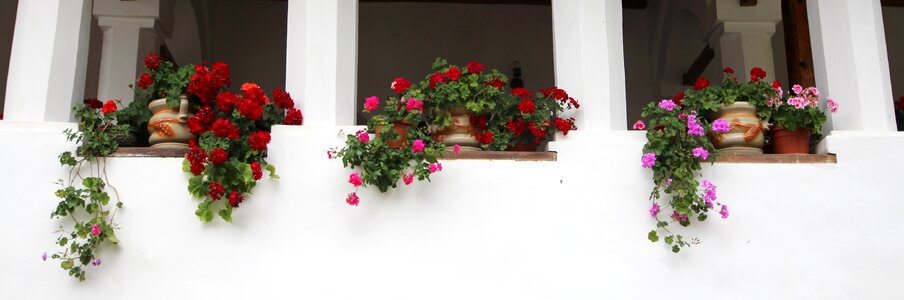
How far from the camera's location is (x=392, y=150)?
3.05 metres

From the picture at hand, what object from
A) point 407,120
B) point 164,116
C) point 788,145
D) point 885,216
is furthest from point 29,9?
point 885,216

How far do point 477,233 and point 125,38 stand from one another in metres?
3.29

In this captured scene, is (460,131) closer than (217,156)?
No

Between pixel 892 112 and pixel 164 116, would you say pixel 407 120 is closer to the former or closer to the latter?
pixel 164 116

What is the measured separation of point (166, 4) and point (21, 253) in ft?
9.43

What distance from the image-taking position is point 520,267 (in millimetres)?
3148

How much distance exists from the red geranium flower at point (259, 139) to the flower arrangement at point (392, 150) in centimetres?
25

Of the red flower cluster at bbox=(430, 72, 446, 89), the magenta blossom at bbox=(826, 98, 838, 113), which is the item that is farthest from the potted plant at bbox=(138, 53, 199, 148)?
the magenta blossom at bbox=(826, 98, 838, 113)

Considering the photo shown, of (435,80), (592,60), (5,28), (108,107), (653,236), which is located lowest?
(653,236)

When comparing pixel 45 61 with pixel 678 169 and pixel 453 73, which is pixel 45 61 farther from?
pixel 678 169

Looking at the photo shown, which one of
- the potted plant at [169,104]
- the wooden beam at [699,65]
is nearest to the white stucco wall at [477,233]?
the potted plant at [169,104]

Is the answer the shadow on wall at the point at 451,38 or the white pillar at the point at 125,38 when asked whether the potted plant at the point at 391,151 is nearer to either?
the white pillar at the point at 125,38

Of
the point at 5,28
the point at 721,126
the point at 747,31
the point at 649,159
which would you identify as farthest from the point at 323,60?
the point at 5,28

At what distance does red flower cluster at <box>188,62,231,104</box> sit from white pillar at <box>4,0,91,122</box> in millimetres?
550
